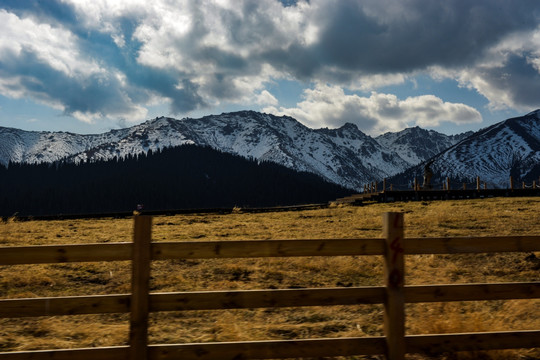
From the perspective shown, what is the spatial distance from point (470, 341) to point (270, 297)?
2.51 metres

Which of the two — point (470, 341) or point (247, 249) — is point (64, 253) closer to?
point (247, 249)

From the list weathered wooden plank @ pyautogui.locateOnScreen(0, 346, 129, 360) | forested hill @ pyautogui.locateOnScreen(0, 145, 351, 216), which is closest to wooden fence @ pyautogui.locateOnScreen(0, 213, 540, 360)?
weathered wooden plank @ pyautogui.locateOnScreen(0, 346, 129, 360)

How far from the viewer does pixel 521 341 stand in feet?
15.6

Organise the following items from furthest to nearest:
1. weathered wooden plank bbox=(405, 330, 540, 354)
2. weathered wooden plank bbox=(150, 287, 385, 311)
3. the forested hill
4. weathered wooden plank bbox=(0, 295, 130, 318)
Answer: the forested hill
weathered wooden plank bbox=(405, 330, 540, 354)
weathered wooden plank bbox=(150, 287, 385, 311)
weathered wooden plank bbox=(0, 295, 130, 318)

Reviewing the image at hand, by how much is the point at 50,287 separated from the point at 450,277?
388 inches

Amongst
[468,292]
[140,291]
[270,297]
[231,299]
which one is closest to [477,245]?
[468,292]

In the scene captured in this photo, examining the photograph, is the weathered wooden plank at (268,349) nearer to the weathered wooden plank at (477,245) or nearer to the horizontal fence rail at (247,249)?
the horizontal fence rail at (247,249)

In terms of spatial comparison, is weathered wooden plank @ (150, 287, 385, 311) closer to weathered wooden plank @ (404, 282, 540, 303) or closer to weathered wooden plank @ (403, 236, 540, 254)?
weathered wooden plank @ (404, 282, 540, 303)

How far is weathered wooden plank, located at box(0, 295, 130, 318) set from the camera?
4188 millimetres

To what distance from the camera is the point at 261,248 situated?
176 inches

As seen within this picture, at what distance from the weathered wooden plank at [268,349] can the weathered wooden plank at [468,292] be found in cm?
68

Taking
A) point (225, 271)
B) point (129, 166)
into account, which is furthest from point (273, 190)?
point (225, 271)

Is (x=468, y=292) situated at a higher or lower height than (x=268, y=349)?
higher

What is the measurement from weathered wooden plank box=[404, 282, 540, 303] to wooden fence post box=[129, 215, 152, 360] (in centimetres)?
300
